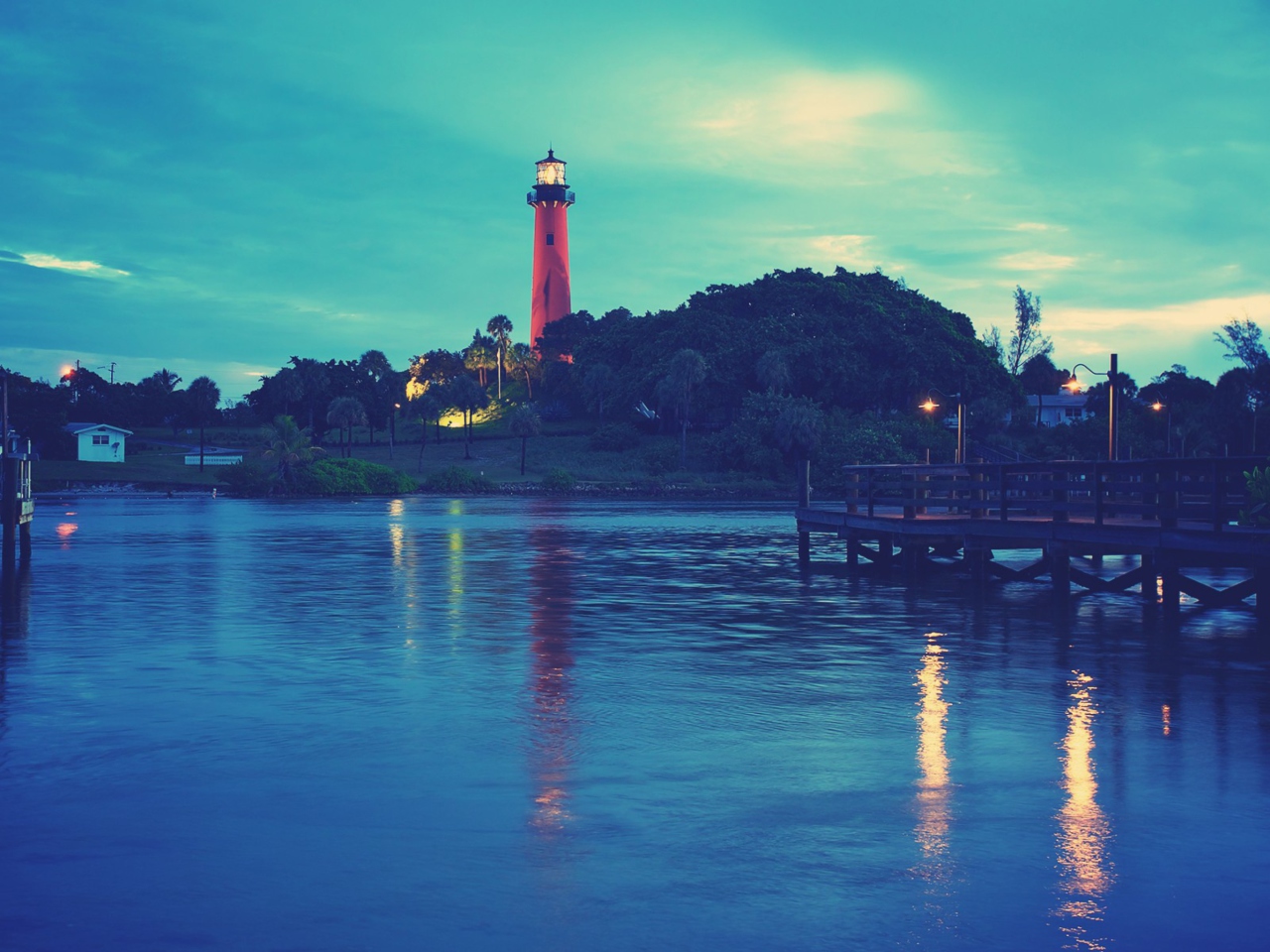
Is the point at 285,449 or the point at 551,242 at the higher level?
the point at 551,242

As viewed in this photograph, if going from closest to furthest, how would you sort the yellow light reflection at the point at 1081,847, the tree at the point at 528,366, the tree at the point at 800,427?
the yellow light reflection at the point at 1081,847 < the tree at the point at 800,427 < the tree at the point at 528,366

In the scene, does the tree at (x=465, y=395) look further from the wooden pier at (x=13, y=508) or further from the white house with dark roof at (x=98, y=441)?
the wooden pier at (x=13, y=508)

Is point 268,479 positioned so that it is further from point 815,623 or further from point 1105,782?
point 1105,782

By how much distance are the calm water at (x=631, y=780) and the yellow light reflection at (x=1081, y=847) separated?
0.09 feet

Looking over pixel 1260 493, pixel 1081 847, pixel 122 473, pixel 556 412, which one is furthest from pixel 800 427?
pixel 1081 847

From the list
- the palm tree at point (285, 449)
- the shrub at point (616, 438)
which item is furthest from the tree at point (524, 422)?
the palm tree at point (285, 449)

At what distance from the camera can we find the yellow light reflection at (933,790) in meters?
6.96

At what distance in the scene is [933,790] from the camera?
8.88m

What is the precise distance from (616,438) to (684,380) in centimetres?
1232

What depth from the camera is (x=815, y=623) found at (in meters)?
19.7

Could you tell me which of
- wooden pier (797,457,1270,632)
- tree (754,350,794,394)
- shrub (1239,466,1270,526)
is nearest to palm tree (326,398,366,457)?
tree (754,350,794,394)

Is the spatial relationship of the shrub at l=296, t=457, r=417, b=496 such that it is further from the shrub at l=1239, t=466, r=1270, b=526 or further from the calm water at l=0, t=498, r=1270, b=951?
the shrub at l=1239, t=466, r=1270, b=526

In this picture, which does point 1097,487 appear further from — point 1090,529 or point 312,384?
point 312,384

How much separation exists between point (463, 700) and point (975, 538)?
15.8 meters
